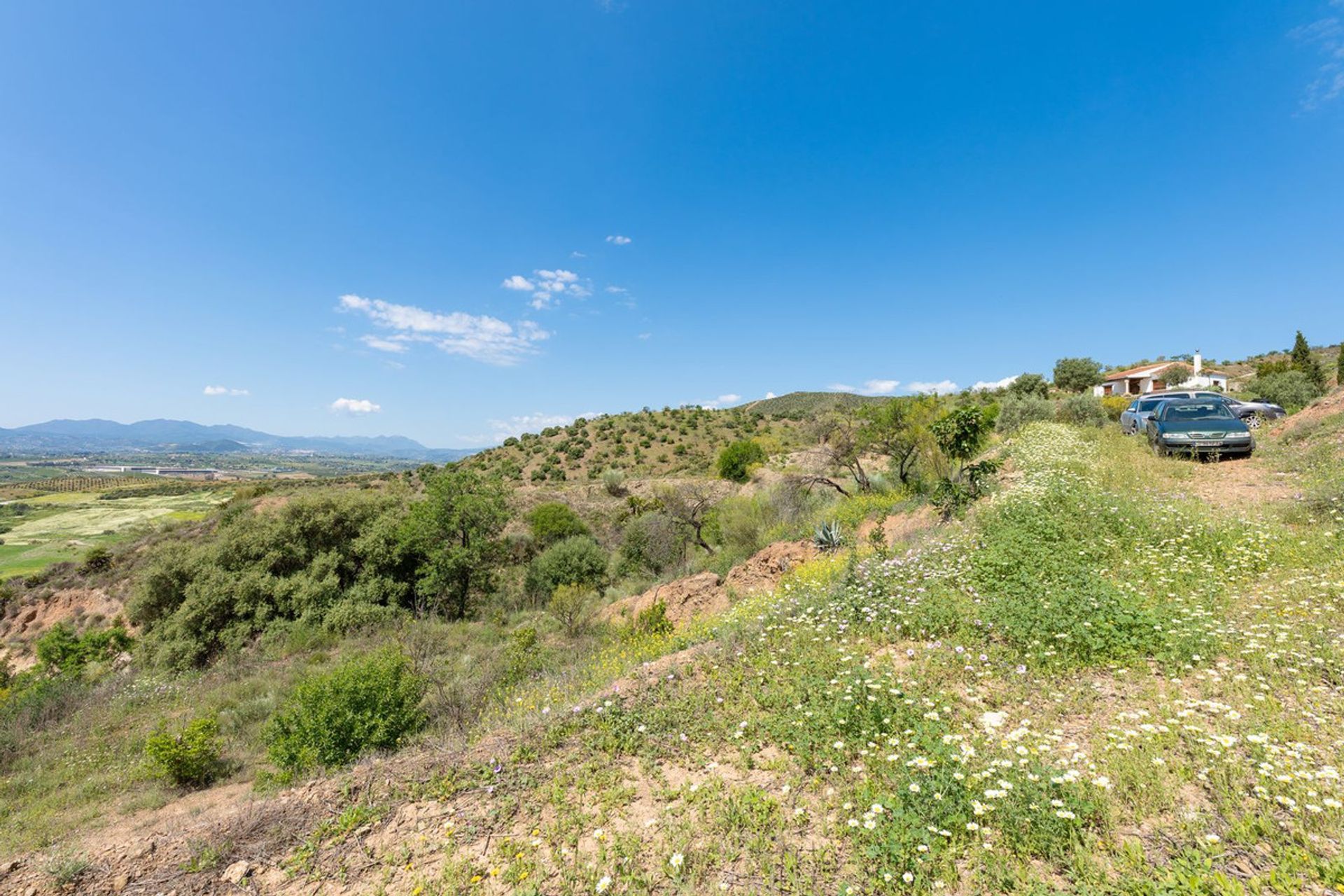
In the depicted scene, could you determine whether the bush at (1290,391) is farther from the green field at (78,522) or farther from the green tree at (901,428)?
the green field at (78,522)

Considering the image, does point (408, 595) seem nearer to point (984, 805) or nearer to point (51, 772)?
point (51, 772)

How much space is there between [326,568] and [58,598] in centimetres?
1688

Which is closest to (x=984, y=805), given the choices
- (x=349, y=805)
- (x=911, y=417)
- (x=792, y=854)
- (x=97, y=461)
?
(x=792, y=854)

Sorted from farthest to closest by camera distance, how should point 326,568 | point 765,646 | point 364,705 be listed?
point 326,568 → point 364,705 → point 765,646

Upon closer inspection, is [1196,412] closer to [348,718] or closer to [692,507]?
[692,507]

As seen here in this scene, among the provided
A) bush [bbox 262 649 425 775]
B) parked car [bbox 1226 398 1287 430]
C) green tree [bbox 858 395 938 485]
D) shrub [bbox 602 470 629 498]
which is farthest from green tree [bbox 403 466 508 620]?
parked car [bbox 1226 398 1287 430]

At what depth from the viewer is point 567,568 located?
18484 mm

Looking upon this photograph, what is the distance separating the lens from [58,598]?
23094mm

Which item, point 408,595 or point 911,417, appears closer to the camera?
point 911,417

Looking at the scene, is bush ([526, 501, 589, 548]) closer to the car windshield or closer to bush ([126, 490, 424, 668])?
bush ([126, 490, 424, 668])

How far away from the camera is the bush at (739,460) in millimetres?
28469

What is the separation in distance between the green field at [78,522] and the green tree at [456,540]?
25.5 metres

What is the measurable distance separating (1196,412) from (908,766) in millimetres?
15351

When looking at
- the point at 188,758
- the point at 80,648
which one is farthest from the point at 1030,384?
the point at 80,648
